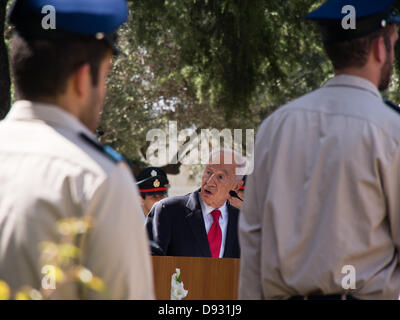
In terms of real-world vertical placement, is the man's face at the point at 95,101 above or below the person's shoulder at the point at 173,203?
above

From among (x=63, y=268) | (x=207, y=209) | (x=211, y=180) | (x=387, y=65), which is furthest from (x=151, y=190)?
(x=63, y=268)

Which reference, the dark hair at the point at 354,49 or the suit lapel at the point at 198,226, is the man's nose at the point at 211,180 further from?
the dark hair at the point at 354,49

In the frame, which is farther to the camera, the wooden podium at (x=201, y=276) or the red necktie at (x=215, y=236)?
the red necktie at (x=215, y=236)

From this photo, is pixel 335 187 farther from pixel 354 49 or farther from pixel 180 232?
pixel 180 232

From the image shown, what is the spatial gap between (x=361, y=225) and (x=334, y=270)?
0.20 meters

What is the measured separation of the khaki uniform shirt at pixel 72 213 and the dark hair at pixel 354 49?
1349mm

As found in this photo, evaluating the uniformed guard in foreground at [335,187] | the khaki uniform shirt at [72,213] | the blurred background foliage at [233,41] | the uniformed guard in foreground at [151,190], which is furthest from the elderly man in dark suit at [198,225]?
the khaki uniform shirt at [72,213]

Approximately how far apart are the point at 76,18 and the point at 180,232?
→ 164 inches

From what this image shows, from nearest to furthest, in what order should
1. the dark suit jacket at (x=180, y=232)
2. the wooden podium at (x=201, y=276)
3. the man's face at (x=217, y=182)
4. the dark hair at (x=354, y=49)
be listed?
the dark hair at (x=354, y=49) → the wooden podium at (x=201, y=276) → the dark suit jacket at (x=180, y=232) → the man's face at (x=217, y=182)

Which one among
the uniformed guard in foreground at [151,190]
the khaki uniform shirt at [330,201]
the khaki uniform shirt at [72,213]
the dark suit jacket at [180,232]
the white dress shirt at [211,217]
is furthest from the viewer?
the uniformed guard in foreground at [151,190]

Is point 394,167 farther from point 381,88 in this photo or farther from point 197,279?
point 197,279

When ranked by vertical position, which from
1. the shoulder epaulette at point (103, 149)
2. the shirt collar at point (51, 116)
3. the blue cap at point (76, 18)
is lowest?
the shoulder epaulette at point (103, 149)

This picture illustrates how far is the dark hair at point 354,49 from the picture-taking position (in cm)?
297

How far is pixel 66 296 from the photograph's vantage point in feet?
6.47
